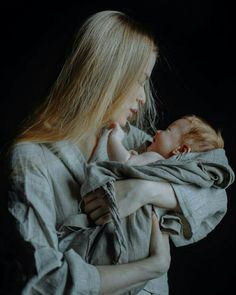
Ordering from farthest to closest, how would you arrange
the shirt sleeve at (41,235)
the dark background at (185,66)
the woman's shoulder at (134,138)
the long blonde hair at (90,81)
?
the dark background at (185,66) < the woman's shoulder at (134,138) < the long blonde hair at (90,81) < the shirt sleeve at (41,235)

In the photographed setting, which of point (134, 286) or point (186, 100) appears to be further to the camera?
point (186, 100)

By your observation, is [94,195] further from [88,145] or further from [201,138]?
[201,138]

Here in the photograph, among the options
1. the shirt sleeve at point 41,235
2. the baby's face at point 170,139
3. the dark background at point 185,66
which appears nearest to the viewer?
the shirt sleeve at point 41,235

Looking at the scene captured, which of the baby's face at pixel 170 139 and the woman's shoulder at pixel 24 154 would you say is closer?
the woman's shoulder at pixel 24 154

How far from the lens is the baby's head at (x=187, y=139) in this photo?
5.57ft

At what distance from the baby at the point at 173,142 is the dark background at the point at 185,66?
46 cm

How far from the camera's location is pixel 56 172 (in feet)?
5.26

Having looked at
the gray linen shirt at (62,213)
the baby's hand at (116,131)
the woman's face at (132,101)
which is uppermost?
the woman's face at (132,101)

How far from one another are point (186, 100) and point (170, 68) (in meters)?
0.13

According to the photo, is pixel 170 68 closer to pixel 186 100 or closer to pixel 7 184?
pixel 186 100

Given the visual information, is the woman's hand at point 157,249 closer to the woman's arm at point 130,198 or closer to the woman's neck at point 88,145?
the woman's arm at point 130,198

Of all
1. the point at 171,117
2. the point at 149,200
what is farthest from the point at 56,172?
the point at 171,117

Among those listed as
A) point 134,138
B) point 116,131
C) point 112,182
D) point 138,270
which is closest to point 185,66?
point 134,138

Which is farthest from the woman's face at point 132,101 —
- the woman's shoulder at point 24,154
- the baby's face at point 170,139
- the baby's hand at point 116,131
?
the woman's shoulder at point 24,154
